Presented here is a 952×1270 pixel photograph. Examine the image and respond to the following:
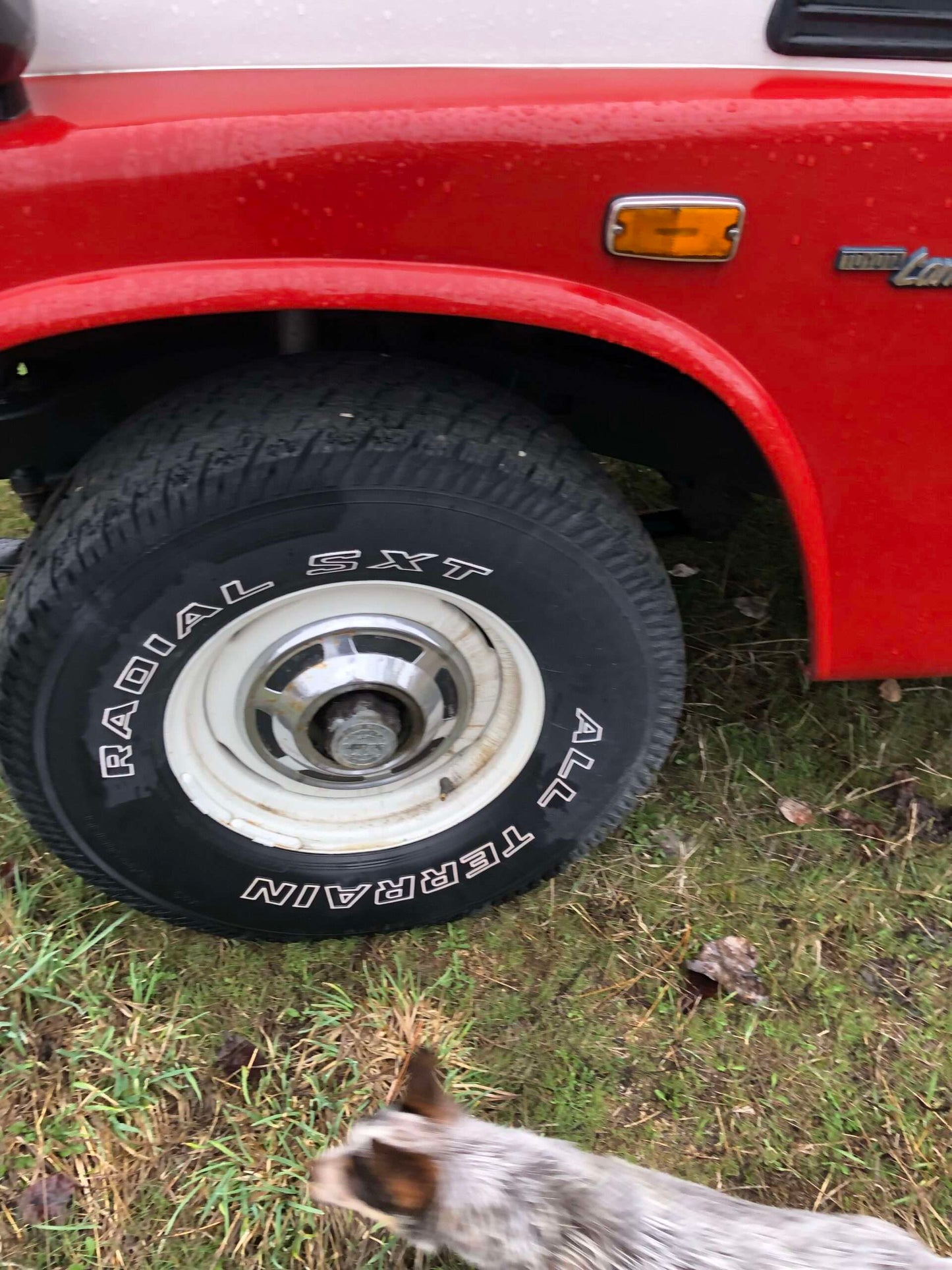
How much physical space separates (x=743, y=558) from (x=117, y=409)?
6.10 ft

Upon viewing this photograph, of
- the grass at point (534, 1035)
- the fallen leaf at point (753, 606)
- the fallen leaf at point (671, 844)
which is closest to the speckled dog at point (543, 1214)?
the grass at point (534, 1035)

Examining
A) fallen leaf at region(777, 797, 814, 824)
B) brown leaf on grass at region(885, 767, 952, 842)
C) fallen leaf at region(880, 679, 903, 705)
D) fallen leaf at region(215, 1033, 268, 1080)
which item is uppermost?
fallen leaf at region(215, 1033, 268, 1080)

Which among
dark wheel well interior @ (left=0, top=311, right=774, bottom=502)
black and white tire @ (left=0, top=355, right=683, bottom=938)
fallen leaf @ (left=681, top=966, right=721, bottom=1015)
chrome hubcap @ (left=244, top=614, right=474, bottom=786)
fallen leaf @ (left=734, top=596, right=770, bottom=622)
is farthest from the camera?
fallen leaf @ (left=734, top=596, right=770, bottom=622)

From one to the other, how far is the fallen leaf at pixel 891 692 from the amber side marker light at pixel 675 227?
1564mm

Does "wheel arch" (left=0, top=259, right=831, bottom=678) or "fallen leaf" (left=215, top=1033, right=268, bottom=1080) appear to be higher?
"wheel arch" (left=0, top=259, right=831, bottom=678)

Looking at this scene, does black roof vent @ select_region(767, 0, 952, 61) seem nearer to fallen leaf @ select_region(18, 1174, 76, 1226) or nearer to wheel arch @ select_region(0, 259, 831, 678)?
wheel arch @ select_region(0, 259, 831, 678)

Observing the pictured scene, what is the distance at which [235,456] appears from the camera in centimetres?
134

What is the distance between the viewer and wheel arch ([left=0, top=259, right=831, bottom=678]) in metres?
1.18

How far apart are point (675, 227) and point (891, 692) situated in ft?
5.38

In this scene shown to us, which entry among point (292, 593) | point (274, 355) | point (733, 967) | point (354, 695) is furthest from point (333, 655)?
point (733, 967)

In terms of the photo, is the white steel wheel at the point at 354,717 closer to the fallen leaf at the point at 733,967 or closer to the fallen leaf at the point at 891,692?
the fallen leaf at the point at 733,967

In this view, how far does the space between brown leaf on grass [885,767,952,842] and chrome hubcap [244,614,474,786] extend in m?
1.13

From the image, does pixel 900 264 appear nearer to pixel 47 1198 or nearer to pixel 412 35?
pixel 412 35

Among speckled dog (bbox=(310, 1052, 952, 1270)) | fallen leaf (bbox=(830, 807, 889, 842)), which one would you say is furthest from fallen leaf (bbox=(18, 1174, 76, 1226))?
fallen leaf (bbox=(830, 807, 889, 842))
